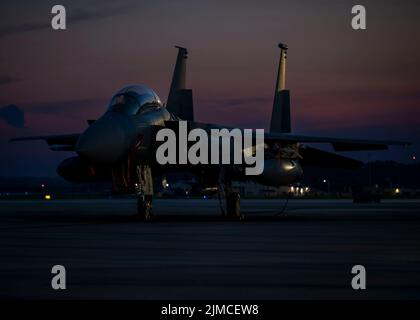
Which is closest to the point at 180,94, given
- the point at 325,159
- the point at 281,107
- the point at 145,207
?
the point at 281,107

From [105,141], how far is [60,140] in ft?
27.0

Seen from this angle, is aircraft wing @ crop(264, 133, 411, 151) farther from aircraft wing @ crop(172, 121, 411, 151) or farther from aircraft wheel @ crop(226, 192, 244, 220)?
aircraft wheel @ crop(226, 192, 244, 220)

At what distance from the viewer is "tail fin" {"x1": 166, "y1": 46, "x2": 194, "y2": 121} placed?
2989cm

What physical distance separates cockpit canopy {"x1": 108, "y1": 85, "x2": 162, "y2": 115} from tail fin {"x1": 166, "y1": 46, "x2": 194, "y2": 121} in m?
5.28

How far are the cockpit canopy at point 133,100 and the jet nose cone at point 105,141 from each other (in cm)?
86

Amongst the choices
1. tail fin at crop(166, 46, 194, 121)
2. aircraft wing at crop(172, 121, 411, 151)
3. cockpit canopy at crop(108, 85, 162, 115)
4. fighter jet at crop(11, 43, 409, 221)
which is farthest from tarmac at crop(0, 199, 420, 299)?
tail fin at crop(166, 46, 194, 121)

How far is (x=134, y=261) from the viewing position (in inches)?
472

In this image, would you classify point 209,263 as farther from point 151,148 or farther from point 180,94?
point 180,94

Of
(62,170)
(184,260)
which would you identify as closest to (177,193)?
(62,170)

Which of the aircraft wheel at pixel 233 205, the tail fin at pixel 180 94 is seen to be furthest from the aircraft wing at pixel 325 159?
the aircraft wheel at pixel 233 205
